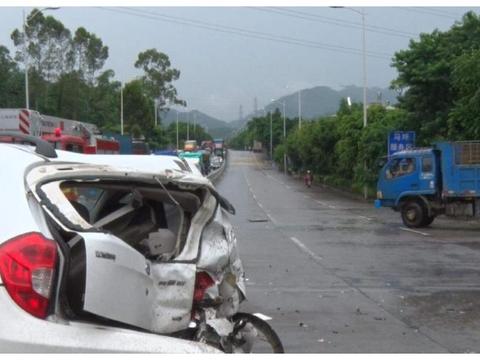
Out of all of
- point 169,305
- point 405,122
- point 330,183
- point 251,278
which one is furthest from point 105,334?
point 330,183

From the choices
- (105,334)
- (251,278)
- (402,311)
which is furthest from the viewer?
(251,278)

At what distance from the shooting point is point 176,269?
3754mm

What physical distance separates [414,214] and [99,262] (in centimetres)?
1990

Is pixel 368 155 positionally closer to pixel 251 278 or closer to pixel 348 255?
pixel 348 255

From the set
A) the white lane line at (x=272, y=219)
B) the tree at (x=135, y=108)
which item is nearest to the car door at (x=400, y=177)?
the white lane line at (x=272, y=219)

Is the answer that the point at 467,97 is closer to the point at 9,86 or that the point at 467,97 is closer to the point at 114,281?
the point at 114,281

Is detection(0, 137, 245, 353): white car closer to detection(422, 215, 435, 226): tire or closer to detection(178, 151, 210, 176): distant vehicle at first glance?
detection(178, 151, 210, 176): distant vehicle

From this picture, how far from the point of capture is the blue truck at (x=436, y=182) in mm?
21547

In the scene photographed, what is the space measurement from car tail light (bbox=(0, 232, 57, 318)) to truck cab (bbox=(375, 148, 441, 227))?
65.4 feet

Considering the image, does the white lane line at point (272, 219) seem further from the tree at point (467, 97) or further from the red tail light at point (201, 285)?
the red tail light at point (201, 285)

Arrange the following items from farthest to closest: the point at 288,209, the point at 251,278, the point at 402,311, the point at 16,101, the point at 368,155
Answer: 1. the point at 16,101
2. the point at 368,155
3. the point at 288,209
4. the point at 251,278
5. the point at 402,311

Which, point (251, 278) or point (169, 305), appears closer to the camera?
point (169, 305)

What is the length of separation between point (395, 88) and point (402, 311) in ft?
79.9

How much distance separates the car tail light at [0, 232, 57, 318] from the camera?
284cm
